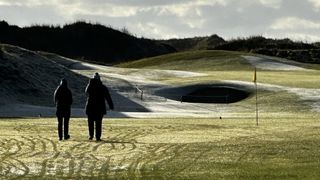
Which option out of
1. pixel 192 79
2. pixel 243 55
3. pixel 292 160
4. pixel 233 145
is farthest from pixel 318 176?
pixel 243 55

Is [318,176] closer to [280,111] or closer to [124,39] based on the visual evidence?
[280,111]

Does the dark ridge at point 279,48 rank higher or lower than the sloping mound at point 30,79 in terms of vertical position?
higher

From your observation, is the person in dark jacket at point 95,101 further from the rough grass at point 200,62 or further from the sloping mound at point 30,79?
the rough grass at point 200,62

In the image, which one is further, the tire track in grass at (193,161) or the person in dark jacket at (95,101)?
the person in dark jacket at (95,101)

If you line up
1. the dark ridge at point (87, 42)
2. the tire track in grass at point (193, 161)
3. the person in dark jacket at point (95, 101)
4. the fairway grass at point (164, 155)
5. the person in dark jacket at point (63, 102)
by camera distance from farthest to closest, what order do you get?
the dark ridge at point (87, 42), the person in dark jacket at point (63, 102), the person in dark jacket at point (95, 101), the tire track in grass at point (193, 161), the fairway grass at point (164, 155)

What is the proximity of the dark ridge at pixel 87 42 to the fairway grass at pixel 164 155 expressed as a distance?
134 m

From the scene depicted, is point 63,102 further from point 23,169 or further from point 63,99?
point 23,169

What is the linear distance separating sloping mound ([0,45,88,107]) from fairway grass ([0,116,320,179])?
90.0 feet

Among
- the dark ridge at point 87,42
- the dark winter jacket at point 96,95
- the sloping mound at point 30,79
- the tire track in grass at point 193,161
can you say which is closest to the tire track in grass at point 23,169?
the tire track in grass at point 193,161

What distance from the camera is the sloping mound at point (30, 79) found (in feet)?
192

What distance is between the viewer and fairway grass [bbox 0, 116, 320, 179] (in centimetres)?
1725

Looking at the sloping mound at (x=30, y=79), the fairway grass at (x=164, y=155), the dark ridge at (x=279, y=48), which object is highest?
the dark ridge at (x=279, y=48)

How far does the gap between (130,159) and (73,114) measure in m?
29.5

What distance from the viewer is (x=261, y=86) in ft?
219
